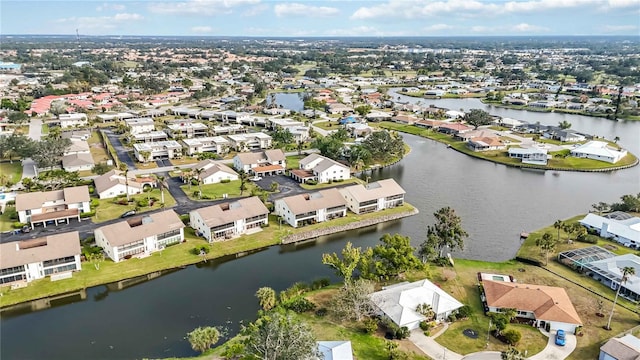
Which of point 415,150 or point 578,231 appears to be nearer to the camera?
point 578,231

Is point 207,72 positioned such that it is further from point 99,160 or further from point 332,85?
point 99,160

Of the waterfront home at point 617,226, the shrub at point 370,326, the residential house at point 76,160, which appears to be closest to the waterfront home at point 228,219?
the shrub at point 370,326

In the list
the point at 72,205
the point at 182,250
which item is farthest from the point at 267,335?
the point at 72,205

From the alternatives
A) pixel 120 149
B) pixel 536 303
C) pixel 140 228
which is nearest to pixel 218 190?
pixel 140 228

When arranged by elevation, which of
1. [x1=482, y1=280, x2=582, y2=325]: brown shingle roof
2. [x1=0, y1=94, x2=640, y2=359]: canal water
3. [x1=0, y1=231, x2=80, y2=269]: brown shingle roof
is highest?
[x1=0, y1=231, x2=80, y2=269]: brown shingle roof

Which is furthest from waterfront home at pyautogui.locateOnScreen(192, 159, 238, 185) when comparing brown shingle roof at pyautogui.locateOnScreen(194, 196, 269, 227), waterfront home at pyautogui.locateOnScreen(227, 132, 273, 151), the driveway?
waterfront home at pyautogui.locateOnScreen(227, 132, 273, 151)

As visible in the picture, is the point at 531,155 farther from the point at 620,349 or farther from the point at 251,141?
the point at 620,349

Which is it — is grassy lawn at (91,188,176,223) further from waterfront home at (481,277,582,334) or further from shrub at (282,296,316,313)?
waterfront home at (481,277,582,334)
